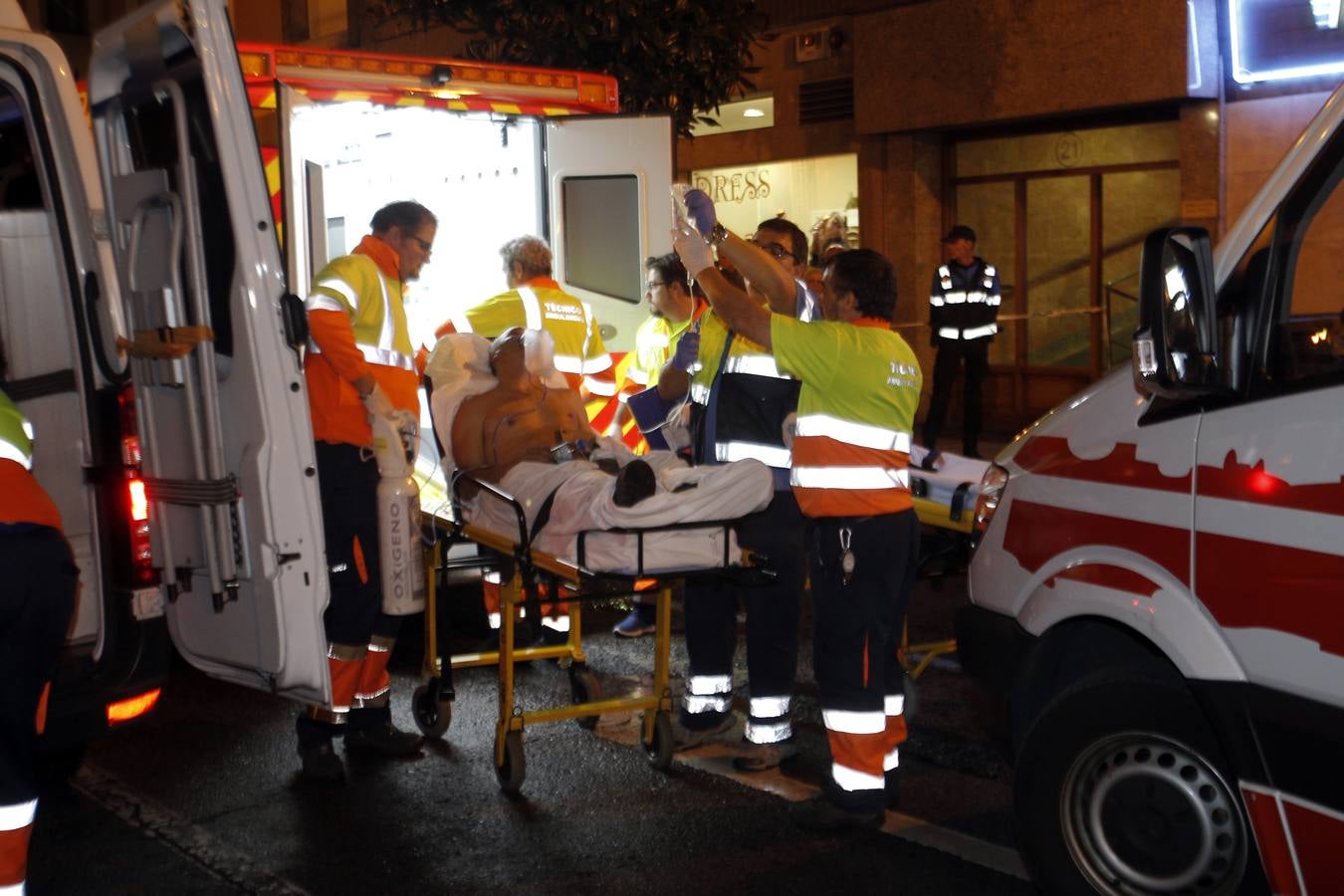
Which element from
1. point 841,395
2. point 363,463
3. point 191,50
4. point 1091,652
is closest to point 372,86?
point 363,463

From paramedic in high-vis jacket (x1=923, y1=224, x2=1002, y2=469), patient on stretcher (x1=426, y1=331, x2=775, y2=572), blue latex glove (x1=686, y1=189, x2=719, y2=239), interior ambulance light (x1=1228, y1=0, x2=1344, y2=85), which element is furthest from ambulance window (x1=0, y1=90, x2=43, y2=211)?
interior ambulance light (x1=1228, y1=0, x2=1344, y2=85)

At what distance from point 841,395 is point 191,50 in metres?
2.14

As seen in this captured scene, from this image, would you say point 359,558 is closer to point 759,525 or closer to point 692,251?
point 759,525

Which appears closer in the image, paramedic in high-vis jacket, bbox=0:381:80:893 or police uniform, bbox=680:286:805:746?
paramedic in high-vis jacket, bbox=0:381:80:893

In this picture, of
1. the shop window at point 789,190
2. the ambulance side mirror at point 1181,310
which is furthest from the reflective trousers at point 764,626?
the shop window at point 789,190

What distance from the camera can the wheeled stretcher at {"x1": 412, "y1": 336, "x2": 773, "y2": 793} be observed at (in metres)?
4.94

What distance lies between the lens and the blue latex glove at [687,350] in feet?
20.0

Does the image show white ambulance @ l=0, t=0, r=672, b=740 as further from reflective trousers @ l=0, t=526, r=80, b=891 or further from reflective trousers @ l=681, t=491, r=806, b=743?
reflective trousers @ l=681, t=491, r=806, b=743

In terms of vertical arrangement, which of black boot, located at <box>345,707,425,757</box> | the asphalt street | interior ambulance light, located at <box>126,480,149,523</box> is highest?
interior ambulance light, located at <box>126,480,149,523</box>

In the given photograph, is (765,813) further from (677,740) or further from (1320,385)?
(1320,385)

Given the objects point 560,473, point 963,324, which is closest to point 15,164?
point 560,473

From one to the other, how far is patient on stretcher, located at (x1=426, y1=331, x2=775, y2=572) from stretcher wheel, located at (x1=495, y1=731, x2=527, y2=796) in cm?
66

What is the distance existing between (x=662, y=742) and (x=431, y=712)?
0.98 metres

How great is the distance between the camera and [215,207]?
4617mm
